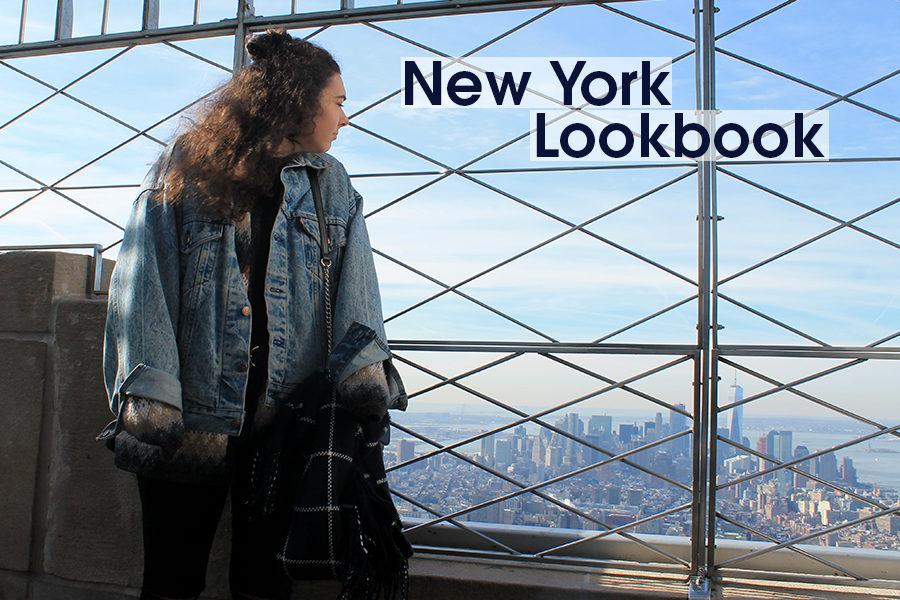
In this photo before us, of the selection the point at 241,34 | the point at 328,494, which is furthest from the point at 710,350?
the point at 241,34

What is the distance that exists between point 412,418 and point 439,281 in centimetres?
46

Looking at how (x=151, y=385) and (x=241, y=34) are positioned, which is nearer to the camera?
(x=151, y=385)

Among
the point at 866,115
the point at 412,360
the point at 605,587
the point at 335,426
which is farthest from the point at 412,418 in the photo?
the point at 866,115

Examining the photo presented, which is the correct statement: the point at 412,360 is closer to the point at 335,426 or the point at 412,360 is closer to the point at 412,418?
the point at 412,418

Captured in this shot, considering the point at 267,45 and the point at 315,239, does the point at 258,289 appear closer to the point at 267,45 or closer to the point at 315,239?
the point at 315,239

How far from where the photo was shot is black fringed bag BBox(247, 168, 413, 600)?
5.83ft

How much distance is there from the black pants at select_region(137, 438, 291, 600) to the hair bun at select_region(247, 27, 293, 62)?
887 mm

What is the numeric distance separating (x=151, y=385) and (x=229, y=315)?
23 centimetres

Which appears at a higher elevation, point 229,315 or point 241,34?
point 241,34

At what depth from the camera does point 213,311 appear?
188 centimetres

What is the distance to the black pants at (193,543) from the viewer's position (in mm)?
1854

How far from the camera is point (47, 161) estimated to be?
3381 mm

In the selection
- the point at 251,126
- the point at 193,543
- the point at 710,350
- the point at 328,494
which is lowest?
the point at 193,543

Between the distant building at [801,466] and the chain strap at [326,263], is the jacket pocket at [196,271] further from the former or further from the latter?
the distant building at [801,466]
